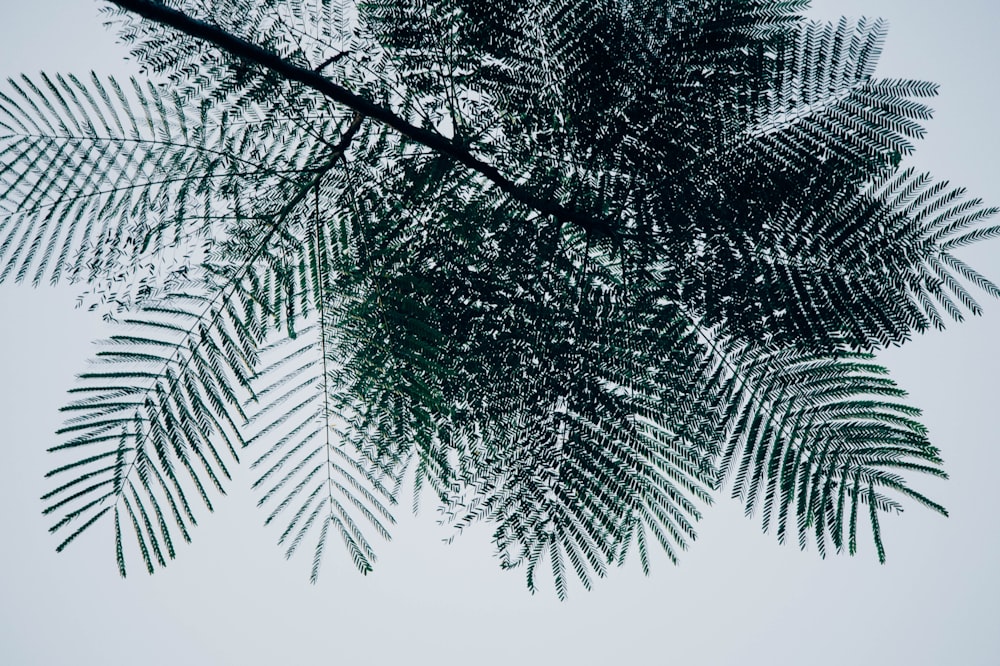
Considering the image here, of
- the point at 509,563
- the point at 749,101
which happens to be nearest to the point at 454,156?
the point at 749,101

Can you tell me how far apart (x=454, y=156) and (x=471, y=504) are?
0.73 metres

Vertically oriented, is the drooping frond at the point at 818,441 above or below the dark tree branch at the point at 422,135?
below

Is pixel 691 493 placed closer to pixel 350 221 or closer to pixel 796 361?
pixel 796 361

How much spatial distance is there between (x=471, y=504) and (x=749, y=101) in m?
0.97

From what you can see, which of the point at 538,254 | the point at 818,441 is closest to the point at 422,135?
the point at 538,254

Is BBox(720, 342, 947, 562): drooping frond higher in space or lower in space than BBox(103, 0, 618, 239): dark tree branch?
lower

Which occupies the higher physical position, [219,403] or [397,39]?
[397,39]

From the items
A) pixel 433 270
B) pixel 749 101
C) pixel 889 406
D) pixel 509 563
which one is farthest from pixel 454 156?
pixel 889 406

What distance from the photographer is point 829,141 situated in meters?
1.16

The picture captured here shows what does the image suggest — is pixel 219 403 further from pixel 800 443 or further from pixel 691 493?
pixel 800 443

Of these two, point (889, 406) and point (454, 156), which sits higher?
point (454, 156)

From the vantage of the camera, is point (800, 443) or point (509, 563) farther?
point (509, 563)

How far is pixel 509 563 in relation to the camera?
1296mm

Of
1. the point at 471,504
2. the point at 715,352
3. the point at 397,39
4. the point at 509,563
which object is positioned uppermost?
the point at 397,39
